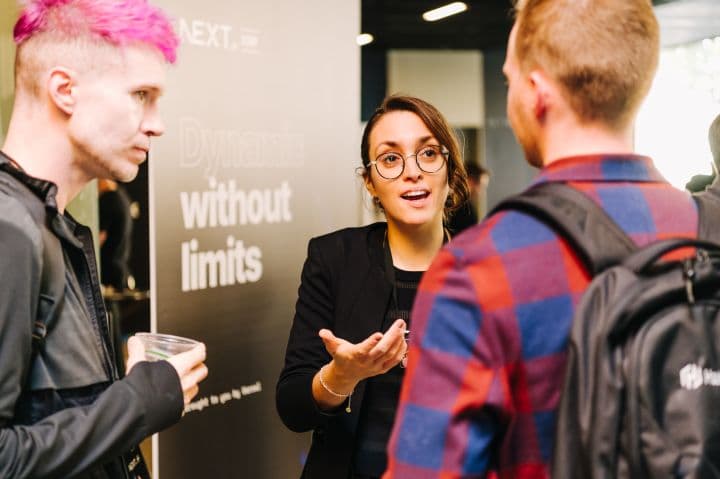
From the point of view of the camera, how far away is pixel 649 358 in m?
1.04

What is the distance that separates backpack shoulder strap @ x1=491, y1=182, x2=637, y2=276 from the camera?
1095 millimetres

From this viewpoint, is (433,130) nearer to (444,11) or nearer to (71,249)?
(71,249)

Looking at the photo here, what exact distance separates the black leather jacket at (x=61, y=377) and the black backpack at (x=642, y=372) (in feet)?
2.47

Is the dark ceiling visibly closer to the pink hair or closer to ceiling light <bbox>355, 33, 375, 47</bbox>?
ceiling light <bbox>355, 33, 375, 47</bbox>

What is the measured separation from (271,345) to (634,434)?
220 centimetres

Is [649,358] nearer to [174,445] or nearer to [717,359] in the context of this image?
[717,359]

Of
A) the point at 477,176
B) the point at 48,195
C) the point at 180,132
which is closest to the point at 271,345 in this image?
the point at 180,132

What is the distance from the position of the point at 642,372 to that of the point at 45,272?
0.99 metres

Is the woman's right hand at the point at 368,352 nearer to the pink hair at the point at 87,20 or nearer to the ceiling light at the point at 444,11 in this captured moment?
the pink hair at the point at 87,20

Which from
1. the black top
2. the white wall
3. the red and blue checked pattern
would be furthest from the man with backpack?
the white wall

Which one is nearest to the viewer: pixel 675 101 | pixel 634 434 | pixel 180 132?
pixel 634 434

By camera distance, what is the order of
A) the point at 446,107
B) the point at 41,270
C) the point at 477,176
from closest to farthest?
the point at 41,270 → the point at 477,176 → the point at 446,107

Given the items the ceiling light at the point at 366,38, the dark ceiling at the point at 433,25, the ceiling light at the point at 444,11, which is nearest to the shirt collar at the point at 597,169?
the dark ceiling at the point at 433,25

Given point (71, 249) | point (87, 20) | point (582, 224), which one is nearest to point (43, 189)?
point (71, 249)
